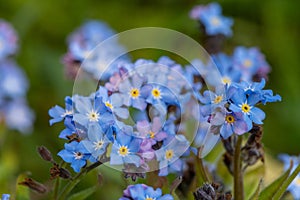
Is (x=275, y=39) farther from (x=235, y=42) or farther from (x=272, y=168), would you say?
(x=272, y=168)

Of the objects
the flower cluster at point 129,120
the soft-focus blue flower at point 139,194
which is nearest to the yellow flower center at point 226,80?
the flower cluster at point 129,120

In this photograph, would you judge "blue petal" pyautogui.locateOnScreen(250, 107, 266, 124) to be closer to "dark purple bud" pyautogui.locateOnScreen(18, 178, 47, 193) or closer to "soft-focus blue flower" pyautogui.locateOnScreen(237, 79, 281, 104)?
"soft-focus blue flower" pyautogui.locateOnScreen(237, 79, 281, 104)

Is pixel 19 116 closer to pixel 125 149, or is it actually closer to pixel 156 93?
pixel 156 93

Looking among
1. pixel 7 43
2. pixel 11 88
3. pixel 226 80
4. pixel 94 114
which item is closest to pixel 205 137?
pixel 94 114

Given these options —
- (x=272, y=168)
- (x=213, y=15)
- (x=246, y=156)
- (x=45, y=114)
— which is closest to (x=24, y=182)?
(x=246, y=156)

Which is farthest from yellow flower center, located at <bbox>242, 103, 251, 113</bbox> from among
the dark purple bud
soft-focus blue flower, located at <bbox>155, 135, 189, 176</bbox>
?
the dark purple bud

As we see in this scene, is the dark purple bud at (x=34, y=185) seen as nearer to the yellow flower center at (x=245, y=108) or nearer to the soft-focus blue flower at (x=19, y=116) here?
the yellow flower center at (x=245, y=108)

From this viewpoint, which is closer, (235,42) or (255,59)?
(255,59)
